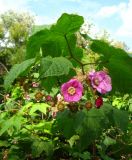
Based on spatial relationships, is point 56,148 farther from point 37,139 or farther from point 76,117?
point 76,117

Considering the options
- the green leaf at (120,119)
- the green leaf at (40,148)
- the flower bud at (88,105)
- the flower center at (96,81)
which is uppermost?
the flower center at (96,81)

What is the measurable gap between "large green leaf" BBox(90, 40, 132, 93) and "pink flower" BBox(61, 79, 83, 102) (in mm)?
120

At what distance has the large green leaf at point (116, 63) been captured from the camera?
1.62 metres

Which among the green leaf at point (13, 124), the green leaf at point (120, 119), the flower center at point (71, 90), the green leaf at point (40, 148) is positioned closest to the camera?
the flower center at point (71, 90)

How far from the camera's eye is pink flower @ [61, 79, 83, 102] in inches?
65.2

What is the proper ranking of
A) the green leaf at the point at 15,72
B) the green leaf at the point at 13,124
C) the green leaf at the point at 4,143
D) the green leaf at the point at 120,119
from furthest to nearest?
1. the green leaf at the point at 4,143
2. the green leaf at the point at 13,124
3. the green leaf at the point at 120,119
4. the green leaf at the point at 15,72

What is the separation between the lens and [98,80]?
5.45 feet

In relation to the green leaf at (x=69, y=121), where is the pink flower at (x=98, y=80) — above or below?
above

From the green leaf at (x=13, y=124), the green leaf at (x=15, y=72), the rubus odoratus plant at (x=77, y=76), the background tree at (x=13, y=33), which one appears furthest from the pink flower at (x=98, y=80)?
the background tree at (x=13, y=33)

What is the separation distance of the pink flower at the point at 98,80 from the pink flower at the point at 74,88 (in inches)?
2.0

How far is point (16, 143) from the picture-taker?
7.06 feet

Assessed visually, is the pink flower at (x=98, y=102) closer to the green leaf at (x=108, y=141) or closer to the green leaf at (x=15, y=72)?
the green leaf at (x=15, y=72)

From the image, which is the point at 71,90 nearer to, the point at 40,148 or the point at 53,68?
the point at 53,68

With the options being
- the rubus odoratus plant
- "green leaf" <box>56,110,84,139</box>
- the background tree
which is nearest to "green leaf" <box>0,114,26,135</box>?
the rubus odoratus plant
